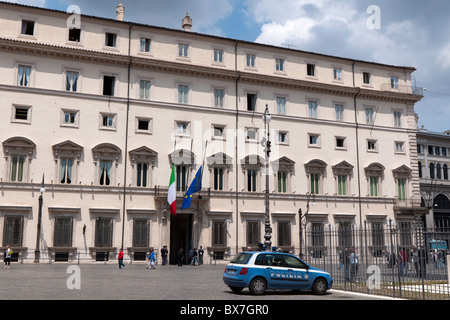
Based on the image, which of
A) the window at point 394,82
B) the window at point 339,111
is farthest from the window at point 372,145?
the window at point 394,82

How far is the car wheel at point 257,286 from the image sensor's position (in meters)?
18.3

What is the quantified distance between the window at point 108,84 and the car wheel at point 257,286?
85.2 feet

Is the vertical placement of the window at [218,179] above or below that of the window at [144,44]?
below

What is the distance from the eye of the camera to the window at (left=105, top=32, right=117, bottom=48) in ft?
132

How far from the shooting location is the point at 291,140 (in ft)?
147

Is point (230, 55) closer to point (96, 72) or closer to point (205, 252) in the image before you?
point (96, 72)

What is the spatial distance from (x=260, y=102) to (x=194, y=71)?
22.6 ft

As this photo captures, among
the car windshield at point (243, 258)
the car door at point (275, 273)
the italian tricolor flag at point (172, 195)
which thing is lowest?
the car door at point (275, 273)

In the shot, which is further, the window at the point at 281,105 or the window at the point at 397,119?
the window at the point at 397,119

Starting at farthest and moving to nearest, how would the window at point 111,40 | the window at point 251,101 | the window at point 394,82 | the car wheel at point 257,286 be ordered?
the window at point 394,82, the window at point 251,101, the window at point 111,40, the car wheel at point 257,286

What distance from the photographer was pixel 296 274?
18.9 m

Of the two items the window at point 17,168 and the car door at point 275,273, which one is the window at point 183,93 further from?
the car door at point 275,273

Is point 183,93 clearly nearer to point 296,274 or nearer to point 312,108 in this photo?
point 312,108

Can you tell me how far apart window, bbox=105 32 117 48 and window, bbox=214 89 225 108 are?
9.65 m
